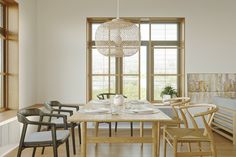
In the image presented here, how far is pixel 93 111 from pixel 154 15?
3556 mm

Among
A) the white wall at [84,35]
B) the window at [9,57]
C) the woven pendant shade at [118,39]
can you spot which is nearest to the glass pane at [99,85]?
the white wall at [84,35]

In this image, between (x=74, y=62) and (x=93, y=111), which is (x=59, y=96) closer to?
(x=74, y=62)

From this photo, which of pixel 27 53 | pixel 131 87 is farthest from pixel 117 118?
pixel 131 87

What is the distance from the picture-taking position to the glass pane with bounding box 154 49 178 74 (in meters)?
6.51

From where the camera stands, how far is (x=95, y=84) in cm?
653

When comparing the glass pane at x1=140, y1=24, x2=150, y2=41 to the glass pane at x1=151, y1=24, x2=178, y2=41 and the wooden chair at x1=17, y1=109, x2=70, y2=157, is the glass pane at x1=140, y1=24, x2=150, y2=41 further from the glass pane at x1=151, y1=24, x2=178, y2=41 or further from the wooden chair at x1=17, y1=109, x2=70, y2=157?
the wooden chair at x1=17, y1=109, x2=70, y2=157

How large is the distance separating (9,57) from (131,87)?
8.96 feet

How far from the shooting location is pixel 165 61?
6516 mm

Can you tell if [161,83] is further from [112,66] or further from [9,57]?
[9,57]

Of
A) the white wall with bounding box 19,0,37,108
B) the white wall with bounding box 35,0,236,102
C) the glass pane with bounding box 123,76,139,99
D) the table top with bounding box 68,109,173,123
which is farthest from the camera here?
the glass pane with bounding box 123,76,139,99

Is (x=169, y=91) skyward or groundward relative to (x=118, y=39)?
groundward

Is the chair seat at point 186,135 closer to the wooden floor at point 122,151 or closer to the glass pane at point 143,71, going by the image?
the wooden floor at point 122,151

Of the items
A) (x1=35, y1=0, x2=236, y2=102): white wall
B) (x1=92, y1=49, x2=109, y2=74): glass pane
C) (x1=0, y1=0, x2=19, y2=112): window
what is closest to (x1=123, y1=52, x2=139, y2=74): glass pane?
(x1=92, y1=49, x2=109, y2=74): glass pane

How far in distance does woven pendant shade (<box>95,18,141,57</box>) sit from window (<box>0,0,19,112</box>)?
5.92 feet
